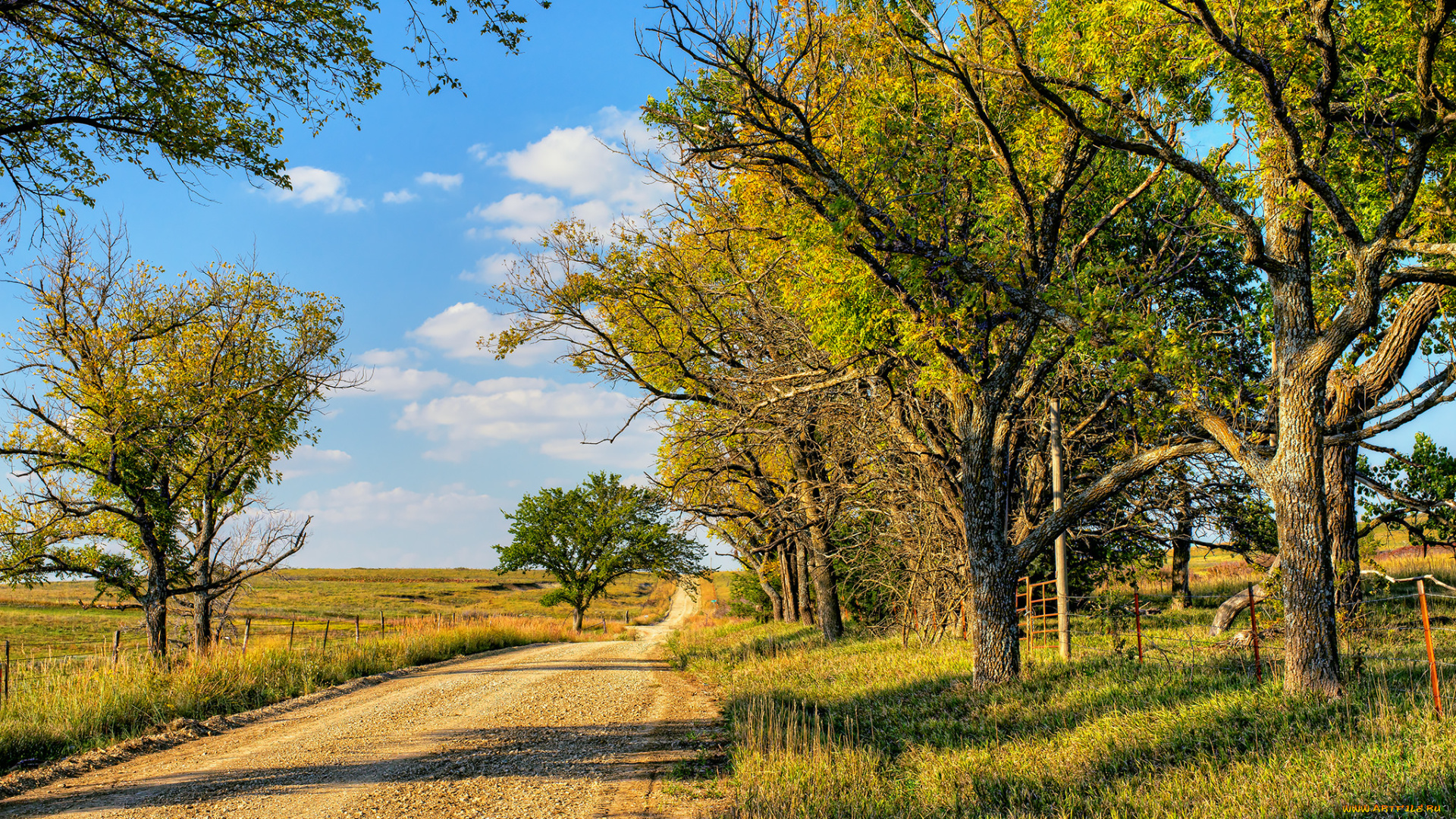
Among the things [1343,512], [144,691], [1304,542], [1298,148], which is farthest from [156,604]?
[1343,512]

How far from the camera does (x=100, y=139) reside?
1065 centimetres

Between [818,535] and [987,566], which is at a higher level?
[818,535]

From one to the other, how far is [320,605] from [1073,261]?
75.0 metres

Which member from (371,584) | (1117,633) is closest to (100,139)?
(1117,633)

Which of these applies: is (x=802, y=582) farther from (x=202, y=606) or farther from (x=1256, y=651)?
(x=1256, y=651)

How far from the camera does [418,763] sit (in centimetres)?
854

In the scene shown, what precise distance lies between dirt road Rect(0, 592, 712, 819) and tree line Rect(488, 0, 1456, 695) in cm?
563

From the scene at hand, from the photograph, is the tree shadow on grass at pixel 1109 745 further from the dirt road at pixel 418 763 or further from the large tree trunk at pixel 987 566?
the dirt road at pixel 418 763

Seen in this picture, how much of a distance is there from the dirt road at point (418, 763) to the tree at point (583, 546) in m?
36.2

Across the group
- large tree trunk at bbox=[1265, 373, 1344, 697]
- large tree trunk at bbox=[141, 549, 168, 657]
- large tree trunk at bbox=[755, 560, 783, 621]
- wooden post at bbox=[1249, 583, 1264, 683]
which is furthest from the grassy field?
large tree trunk at bbox=[755, 560, 783, 621]

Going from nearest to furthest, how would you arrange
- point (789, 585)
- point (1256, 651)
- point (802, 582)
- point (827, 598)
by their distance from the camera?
point (1256, 651)
point (827, 598)
point (802, 582)
point (789, 585)

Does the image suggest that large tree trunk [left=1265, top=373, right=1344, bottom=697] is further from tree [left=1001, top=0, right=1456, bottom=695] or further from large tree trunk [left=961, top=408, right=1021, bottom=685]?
large tree trunk [left=961, top=408, right=1021, bottom=685]

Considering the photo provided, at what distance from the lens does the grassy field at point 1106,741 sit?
5.84 metres

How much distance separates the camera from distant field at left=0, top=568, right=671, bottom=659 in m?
34.4
